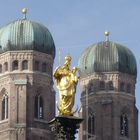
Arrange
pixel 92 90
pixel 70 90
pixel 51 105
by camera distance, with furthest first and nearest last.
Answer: pixel 92 90, pixel 51 105, pixel 70 90

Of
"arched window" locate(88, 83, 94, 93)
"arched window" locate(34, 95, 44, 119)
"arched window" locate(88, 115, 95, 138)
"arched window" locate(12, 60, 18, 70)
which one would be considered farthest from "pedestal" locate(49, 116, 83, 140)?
"arched window" locate(88, 83, 94, 93)

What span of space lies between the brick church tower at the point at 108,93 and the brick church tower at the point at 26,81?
10.1 meters

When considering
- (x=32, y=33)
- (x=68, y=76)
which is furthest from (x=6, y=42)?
(x=68, y=76)

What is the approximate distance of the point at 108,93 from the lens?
12912 centimetres

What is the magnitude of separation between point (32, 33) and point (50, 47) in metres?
2.89

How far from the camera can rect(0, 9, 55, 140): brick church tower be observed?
116938 millimetres

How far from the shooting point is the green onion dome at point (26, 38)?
121m

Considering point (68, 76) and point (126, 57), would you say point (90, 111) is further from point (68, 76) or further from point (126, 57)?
point (68, 76)

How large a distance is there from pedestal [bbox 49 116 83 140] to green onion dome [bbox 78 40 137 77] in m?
95.4

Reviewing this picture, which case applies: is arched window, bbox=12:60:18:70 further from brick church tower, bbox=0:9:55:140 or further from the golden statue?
the golden statue

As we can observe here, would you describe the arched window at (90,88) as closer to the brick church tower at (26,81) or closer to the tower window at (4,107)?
the brick church tower at (26,81)

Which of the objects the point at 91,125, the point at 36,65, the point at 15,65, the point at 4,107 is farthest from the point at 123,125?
the point at 4,107

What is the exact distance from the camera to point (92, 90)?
130 metres

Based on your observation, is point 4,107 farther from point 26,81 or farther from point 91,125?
point 91,125
